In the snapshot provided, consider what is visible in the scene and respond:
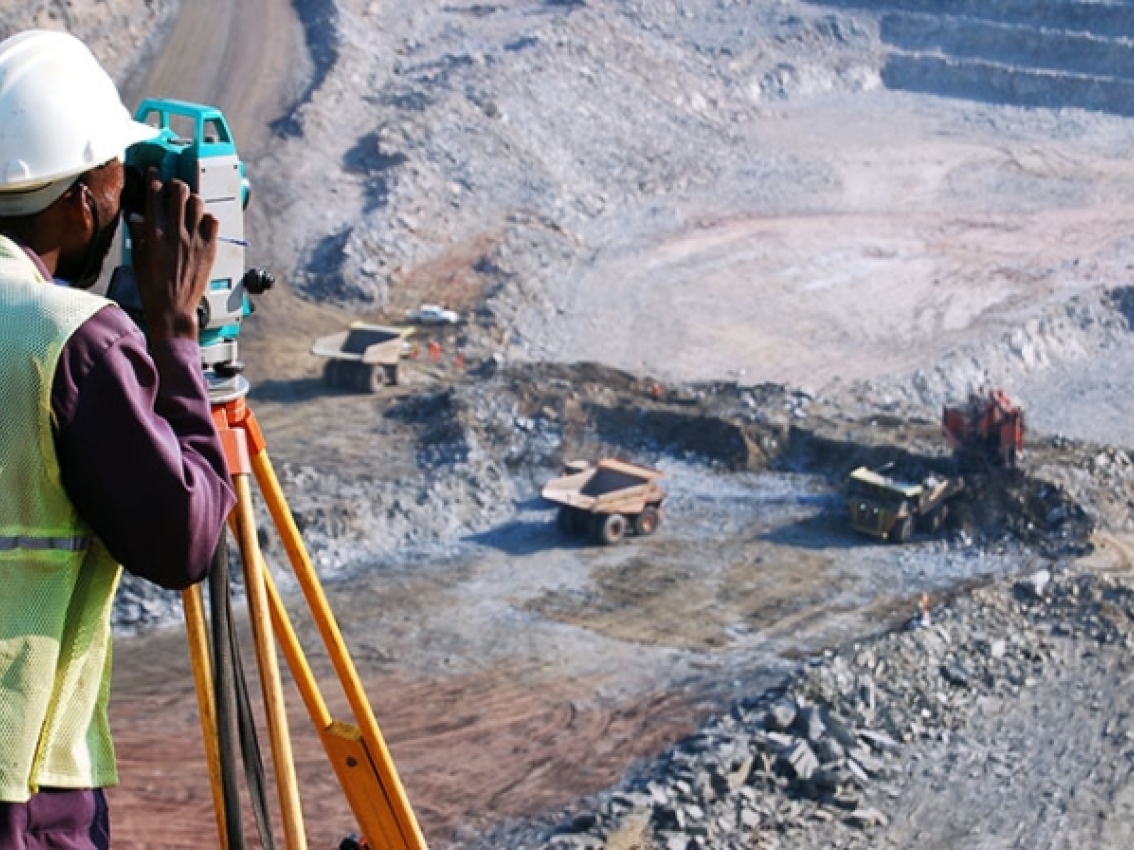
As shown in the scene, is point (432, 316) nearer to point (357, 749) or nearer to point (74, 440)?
point (357, 749)

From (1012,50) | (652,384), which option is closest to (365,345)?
(652,384)

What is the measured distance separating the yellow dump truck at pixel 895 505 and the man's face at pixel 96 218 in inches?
635

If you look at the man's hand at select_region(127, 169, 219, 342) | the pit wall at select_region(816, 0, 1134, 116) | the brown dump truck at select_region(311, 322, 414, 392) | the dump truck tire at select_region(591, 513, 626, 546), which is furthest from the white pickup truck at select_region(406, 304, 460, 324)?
the pit wall at select_region(816, 0, 1134, 116)

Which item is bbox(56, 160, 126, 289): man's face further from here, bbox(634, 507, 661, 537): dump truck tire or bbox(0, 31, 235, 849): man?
bbox(634, 507, 661, 537): dump truck tire

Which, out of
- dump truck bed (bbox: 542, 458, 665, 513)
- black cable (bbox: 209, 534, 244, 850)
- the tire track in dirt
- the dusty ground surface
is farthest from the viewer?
dump truck bed (bbox: 542, 458, 665, 513)

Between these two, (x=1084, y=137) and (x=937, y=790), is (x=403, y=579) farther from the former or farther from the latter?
(x=1084, y=137)

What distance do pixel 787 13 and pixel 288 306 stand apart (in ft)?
84.0

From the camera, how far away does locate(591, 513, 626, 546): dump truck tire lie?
704 inches

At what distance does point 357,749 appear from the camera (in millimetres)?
4023

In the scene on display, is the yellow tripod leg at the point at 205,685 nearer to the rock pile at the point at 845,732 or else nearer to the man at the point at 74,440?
the man at the point at 74,440

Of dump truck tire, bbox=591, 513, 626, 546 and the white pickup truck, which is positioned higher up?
the white pickup truck

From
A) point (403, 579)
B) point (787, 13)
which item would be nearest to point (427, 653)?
point (403, 579)

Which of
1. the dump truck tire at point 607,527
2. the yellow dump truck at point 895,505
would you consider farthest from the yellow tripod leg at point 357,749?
the yellow dump truck at point 895,505

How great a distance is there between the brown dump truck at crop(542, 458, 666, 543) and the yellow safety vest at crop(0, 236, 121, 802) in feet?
49.4
